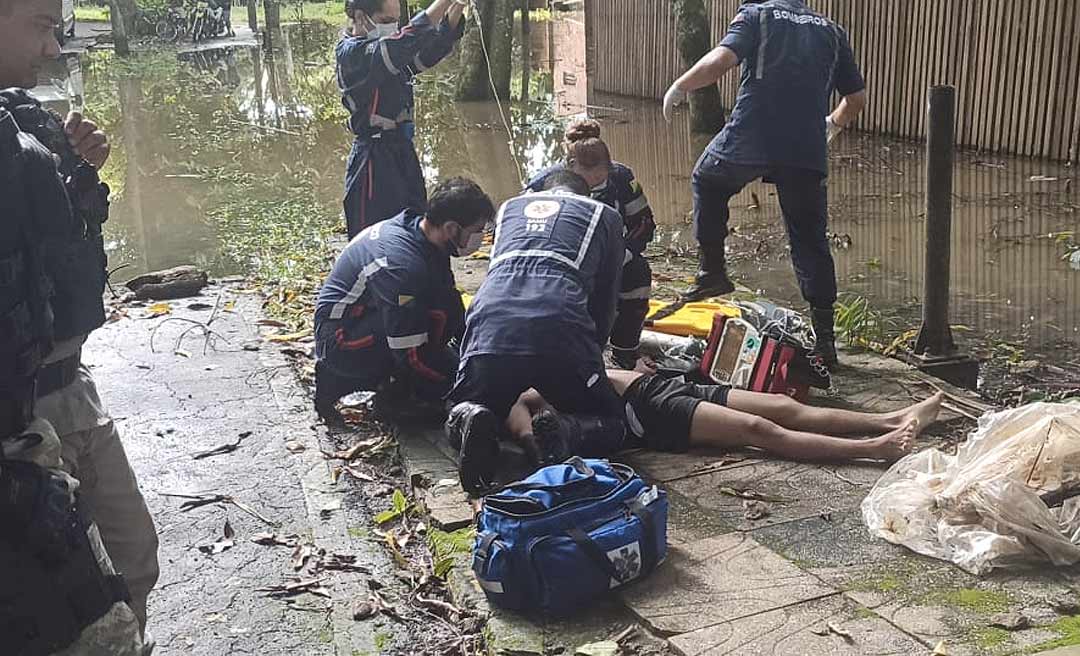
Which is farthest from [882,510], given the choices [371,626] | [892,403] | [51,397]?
[51,397]

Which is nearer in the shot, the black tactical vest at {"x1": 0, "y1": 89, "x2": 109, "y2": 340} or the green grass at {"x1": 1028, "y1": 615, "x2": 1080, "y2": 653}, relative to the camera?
the black tactical vest at {"x1": 0, "y1": 89, "x2": 109, "y2": 340}

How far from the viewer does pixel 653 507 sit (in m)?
3.92

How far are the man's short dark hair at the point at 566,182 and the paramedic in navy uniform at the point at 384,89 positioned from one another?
5.60ft

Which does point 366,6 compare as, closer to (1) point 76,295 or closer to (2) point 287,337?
(2) point 287,337

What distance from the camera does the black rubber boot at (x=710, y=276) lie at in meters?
6.59

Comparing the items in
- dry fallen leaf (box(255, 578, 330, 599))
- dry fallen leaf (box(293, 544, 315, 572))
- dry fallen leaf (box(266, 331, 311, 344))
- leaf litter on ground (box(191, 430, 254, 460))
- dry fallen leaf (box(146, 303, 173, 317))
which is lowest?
dry fallen leaf (box(255, 578, 330, 599))

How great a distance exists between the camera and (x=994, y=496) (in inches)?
152

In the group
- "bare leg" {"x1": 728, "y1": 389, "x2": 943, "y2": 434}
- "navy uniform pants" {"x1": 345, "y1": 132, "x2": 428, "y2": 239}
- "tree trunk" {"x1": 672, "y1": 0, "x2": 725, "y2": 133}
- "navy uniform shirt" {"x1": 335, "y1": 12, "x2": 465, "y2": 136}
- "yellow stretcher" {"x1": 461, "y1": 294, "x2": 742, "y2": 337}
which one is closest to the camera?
"bare leg" {"x1": 728, "y1": 389, "x2": 943, "y2": 434}

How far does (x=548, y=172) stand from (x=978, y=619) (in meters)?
2.90

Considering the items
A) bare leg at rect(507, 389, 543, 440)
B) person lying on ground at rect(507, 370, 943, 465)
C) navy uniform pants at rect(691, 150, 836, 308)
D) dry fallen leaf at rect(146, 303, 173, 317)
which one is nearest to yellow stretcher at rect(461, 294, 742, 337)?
navy uniform pants at rect(691, 150, 836, 308)

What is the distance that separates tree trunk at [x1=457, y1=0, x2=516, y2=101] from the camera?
1938cm

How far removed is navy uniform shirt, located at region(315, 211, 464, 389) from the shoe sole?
2.82ft

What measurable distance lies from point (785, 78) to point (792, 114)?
19 centimetres

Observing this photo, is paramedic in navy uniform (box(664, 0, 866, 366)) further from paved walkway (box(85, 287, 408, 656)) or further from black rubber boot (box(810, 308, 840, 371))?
paved walkway (box(85, 287, 408, 656))
